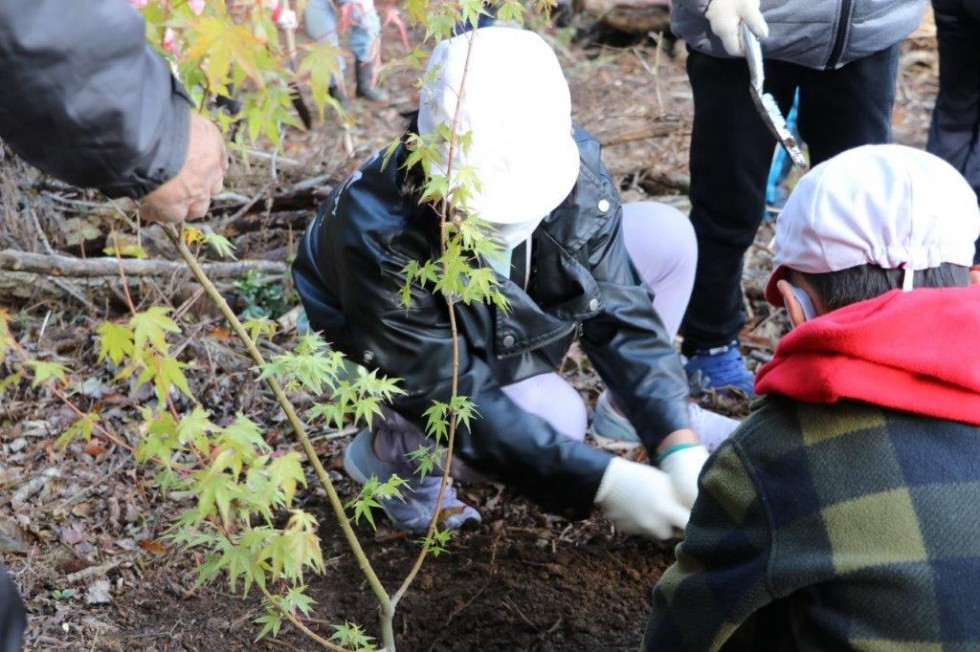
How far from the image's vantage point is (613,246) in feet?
7.84

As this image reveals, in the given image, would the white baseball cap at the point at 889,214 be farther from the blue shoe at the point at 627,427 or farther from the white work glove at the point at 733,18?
the blue shoe at the point at 627,427

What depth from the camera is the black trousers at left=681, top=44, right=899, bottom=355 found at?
8.71ft

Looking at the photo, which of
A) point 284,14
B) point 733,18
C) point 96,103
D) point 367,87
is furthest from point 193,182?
point 367,87

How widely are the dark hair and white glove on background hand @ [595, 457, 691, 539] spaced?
70 centimetres

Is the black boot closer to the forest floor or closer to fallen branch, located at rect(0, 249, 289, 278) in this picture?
the forest floor

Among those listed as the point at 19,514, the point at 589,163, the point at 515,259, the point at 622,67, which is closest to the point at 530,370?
the point at 515,259

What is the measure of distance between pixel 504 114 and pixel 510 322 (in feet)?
1.84

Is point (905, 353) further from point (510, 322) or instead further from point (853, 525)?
point (510, 322)

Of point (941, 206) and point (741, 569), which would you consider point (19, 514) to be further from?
point (941, 206)

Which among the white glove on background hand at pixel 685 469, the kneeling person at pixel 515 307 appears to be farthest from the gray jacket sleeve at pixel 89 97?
the white glove on background hand at pixel 685 469

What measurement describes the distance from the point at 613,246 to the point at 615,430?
652 mm

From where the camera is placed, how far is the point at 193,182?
148 cm

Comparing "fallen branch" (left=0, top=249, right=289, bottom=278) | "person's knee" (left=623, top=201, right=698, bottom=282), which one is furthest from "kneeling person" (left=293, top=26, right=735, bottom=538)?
"fallen branch" (left=0, top=249, right=289, bottom=278)

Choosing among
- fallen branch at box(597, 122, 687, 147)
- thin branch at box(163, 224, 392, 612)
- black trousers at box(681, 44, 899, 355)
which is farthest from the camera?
fallen branch at box(597, 122, 687, 147)
